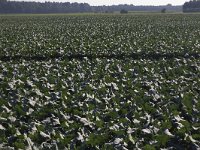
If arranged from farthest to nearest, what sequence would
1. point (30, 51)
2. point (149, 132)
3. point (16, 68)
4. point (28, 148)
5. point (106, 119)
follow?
point (30, 51)
point (16, 68)
point (106, 119)
point (149, 132)
point (28, 148)

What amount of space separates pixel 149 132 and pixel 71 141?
4.54 feet

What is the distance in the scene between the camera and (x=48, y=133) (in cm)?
673

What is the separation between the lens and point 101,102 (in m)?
8.91

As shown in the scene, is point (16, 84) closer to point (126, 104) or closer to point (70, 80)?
point (70, 80)

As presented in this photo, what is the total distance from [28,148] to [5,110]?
260 cm

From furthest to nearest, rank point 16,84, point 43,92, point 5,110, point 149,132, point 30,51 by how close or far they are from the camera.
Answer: point 30,51
point 16,84
point 43,92
point 5,110
point 149,132

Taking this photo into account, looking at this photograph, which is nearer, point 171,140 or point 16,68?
point 171,140

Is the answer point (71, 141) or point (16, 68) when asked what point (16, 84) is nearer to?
point (16, 68)

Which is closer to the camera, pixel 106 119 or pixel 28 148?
pixel 28 148

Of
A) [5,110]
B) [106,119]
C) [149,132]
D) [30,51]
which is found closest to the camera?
[149,132]

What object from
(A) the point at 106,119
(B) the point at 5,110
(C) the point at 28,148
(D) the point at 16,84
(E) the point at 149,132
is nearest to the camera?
(C) the point at 28,148

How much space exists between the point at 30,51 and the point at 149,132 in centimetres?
1466

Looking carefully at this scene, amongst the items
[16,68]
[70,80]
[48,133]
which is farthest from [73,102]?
[16,68]

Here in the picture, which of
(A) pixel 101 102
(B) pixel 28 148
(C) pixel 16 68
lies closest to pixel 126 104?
(A) pixel 101 102
